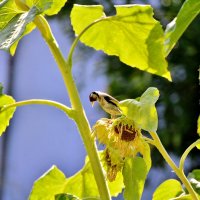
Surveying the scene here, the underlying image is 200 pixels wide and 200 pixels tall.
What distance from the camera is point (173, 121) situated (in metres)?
2.38

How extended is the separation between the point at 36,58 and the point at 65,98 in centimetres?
49

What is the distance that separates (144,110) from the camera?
36 centimetres

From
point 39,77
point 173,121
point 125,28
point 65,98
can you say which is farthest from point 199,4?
point 39,77

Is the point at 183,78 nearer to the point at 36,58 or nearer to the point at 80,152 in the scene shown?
the point at 80,152

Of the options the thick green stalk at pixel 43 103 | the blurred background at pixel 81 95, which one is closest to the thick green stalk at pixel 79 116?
the thick green stalk at pixel 43 103

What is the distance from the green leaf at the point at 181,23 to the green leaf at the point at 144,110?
1.0 inches

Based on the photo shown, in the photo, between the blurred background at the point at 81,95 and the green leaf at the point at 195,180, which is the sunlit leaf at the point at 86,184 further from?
the blurred background at the point at 81,95

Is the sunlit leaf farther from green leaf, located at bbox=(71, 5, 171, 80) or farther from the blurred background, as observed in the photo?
the blurred background

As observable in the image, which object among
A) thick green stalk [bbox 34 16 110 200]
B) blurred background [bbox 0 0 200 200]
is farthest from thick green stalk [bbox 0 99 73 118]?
blurred background [bbox 0 0 200 200]

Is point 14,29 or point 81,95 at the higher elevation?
point 14,29

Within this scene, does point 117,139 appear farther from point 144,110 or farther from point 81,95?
point 81,95

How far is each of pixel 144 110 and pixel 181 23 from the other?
5cm

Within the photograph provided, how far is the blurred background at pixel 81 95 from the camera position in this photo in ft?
7.65

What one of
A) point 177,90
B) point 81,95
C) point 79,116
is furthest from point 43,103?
point 81,95
